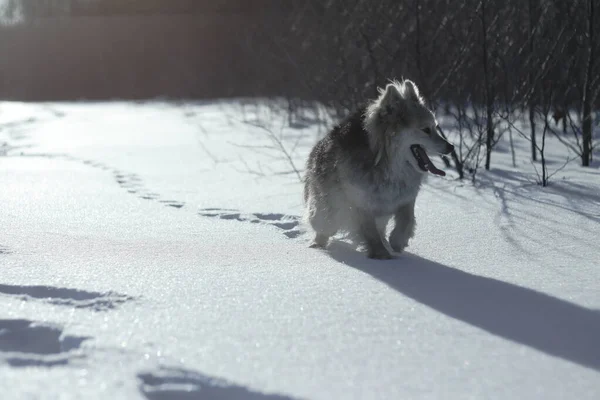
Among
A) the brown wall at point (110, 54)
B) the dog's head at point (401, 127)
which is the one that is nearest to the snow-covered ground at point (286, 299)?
the dog's head at point (401, 127)

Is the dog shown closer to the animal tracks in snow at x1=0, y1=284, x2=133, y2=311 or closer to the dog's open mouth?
the dog's open mouth

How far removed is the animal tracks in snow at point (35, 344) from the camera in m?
2.16

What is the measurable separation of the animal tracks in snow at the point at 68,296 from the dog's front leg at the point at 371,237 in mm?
1474

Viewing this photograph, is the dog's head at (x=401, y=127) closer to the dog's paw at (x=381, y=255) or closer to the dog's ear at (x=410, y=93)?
the dog's ear at (x=410, y=93)

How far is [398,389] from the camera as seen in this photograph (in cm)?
198

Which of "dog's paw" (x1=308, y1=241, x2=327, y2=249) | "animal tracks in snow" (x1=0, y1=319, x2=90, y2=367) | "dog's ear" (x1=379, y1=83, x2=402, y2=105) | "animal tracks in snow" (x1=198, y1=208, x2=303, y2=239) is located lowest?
"animal tracks in snow" (x1=198, y1=208, x2=303, y2=239)

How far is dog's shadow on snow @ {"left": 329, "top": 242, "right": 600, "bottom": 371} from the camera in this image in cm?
238

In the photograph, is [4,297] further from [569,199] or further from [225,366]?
[569,199]

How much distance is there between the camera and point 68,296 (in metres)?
2.83

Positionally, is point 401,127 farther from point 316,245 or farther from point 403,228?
point 316,245

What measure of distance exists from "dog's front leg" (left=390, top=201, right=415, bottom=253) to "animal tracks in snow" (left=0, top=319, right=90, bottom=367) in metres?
2.04

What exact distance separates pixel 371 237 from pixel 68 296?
5.53 ft

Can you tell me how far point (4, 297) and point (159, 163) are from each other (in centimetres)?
560

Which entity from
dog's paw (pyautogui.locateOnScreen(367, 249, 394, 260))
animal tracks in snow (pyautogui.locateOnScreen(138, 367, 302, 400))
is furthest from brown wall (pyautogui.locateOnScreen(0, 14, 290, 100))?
animal tracks in snow (pyautogui.locateOnScreen(138, 367, 302, 400))
